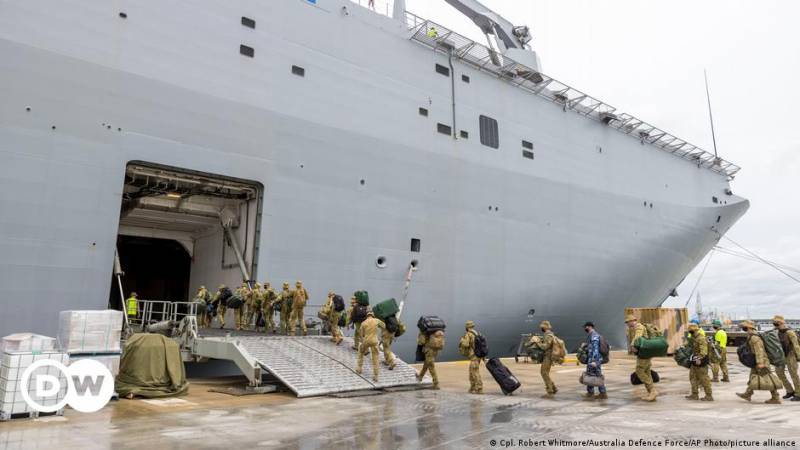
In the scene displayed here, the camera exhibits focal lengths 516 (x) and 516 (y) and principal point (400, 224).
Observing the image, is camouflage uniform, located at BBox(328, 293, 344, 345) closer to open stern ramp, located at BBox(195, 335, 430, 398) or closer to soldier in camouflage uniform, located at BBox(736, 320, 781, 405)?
open stern ramp, located at BBox(195, 335, 430, 398)

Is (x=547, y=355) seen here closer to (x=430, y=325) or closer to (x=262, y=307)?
(x=430, y=325)

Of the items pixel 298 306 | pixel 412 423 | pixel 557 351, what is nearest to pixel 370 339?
pixel 298 306

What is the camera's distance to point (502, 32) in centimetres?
2086

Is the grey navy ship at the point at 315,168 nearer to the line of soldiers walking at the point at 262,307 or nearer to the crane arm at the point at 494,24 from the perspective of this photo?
the crane arm at the point at 494,24

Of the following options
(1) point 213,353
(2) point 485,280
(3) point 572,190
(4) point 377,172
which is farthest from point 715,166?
(1) point 213,353

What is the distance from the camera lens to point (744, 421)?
610 cm

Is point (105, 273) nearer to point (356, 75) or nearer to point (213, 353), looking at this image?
point (213, 353)

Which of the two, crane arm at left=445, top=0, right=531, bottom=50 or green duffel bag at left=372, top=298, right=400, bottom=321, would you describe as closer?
green duffel bag at left=372, top=298, right=400, bottom=321

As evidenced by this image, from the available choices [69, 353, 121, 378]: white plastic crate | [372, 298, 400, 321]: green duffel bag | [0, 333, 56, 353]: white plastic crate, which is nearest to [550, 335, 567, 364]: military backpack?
[372, 298, 400, 321]: green duffel bag

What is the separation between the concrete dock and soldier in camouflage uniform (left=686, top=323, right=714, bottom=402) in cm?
40

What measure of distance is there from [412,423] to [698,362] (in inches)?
190

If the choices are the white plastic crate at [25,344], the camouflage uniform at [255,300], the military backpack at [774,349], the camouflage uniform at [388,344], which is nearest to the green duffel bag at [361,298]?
the camouflage uniform at [388,344]

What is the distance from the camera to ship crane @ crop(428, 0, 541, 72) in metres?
20.1

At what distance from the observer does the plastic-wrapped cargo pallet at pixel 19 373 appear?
5.83 meters
